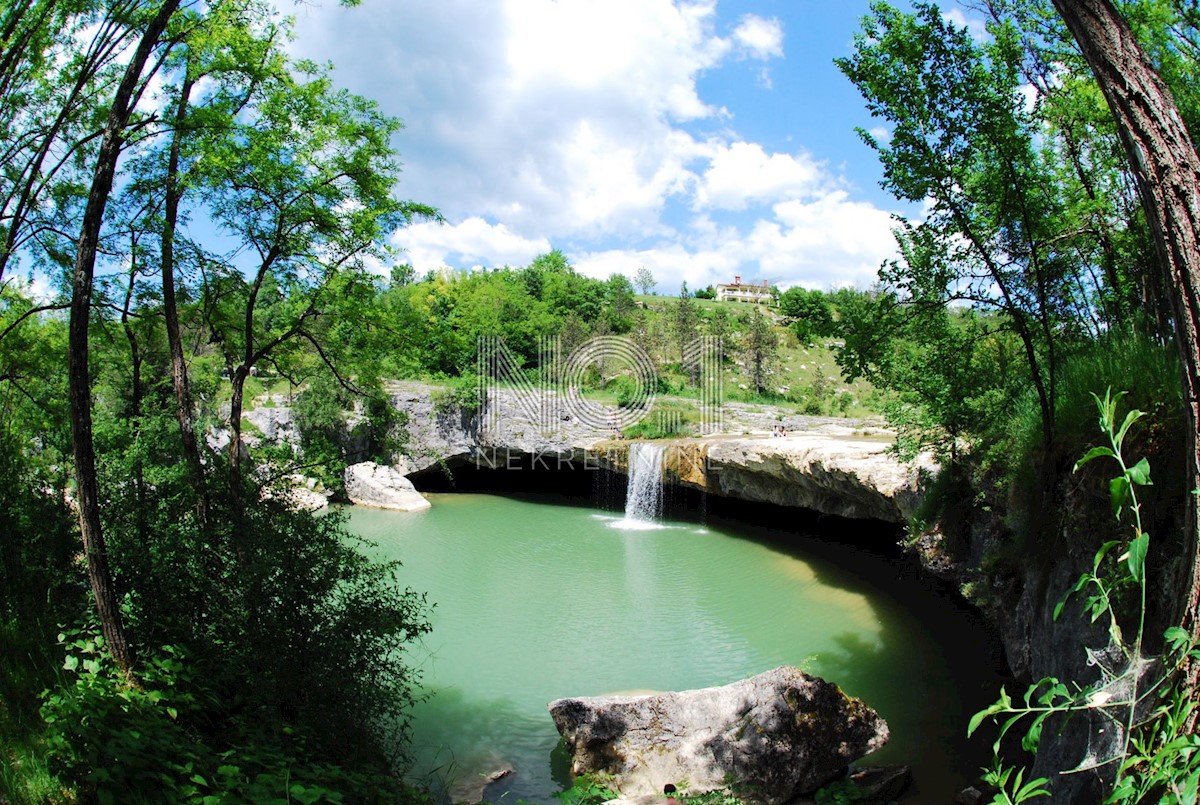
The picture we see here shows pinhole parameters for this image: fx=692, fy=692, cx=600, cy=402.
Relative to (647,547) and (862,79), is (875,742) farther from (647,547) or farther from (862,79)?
(647,547)

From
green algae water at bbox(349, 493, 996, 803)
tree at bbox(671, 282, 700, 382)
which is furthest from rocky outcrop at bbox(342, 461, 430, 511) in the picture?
tree at bbox(671, 282, 700, 382)

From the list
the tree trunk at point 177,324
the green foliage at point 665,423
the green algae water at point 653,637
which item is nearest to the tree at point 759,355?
the green foliage at point 665,423

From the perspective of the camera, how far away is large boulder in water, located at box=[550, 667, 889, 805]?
20.0 feet

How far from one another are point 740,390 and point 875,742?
23.1 meters

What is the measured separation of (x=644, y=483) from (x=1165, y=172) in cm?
1742

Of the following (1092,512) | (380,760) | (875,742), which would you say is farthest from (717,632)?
(1092,512)

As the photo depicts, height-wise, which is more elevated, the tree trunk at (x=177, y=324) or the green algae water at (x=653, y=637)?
the tree trunk at (x=177, y=324)

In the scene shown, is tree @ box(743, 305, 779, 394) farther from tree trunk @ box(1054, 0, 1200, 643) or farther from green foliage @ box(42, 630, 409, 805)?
tree trunk @ box(1054, 0, 1200, 643)

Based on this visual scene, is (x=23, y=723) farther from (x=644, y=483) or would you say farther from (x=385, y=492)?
(x=385, y=492)

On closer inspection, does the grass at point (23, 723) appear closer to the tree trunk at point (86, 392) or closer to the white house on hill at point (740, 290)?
the tree trunk at point (86, 392)

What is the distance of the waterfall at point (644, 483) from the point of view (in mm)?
18844

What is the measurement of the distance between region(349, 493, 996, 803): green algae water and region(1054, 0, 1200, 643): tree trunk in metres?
5.63

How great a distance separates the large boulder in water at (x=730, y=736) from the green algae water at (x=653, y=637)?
1.81 feet

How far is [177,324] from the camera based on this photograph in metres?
6.70
